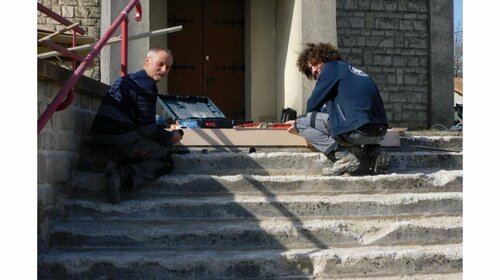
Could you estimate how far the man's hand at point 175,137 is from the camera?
5118mm

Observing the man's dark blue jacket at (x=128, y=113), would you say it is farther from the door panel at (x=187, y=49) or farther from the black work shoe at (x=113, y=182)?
the door panel at (x=187, y=49)

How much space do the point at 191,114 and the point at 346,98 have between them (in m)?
2.20

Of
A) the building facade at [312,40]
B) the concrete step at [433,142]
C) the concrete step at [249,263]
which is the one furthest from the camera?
the building facade at [312,40]

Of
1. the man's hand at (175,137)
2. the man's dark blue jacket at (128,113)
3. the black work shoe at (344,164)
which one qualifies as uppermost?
the man's dark blue jacket at (128,113)

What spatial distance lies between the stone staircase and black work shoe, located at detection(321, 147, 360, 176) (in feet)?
0.37

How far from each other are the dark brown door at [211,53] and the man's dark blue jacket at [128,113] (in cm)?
450

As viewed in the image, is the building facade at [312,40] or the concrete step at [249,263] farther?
the building facade at [312,40]

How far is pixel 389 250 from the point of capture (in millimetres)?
4238

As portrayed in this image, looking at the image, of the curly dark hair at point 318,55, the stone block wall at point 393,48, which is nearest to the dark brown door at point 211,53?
the stone block wall at point 393,48

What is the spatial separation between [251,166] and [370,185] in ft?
3.21

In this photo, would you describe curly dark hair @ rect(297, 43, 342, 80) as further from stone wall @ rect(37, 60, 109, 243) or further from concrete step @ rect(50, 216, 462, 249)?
stone wall @ rect(37, 60, 109, 243)

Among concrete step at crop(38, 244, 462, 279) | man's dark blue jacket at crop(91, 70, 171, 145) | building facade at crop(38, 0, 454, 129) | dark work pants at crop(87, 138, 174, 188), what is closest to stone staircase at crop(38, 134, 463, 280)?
concrete step at crop(38, 244, 462, 279)

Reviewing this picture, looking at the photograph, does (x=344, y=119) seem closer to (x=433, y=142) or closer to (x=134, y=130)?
(x=433, y=142)

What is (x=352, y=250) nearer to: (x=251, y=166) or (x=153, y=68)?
(x=251, y=166)
